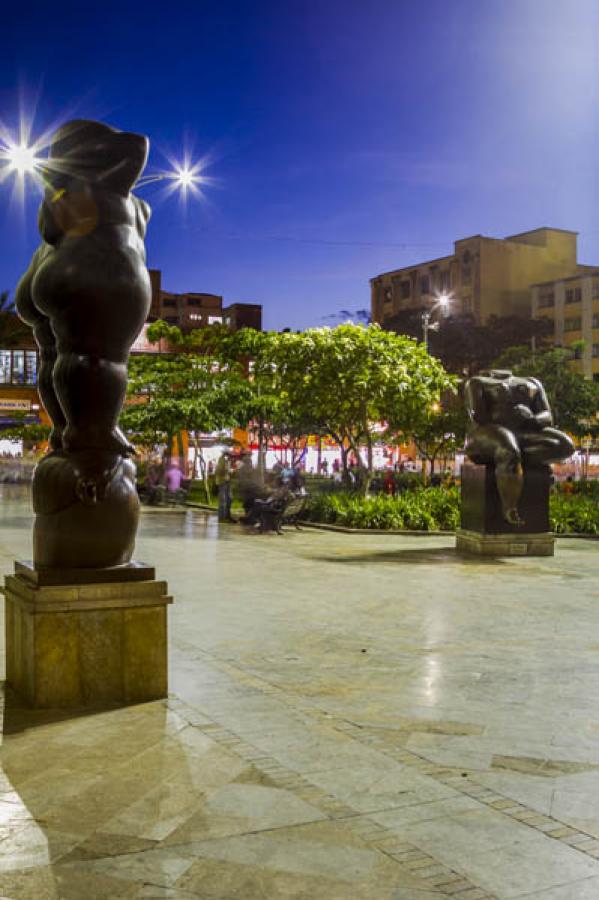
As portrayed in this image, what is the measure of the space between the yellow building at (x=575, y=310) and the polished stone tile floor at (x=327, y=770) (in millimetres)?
67906

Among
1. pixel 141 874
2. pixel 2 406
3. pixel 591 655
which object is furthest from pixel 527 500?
pixel 2 406

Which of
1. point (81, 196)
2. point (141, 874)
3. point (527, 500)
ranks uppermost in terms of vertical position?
point (81, 196)

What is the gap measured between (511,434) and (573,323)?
63195mm

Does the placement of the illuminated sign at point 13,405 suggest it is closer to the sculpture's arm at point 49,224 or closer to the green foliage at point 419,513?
the green foliage at point 419,513

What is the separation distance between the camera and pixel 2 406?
198 ft

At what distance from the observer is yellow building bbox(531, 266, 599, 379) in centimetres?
7388

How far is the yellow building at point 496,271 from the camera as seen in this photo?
7925 cm

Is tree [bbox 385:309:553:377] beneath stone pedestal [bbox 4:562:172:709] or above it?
above

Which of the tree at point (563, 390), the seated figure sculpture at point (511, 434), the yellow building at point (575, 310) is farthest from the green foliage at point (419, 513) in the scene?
the yellow building at point (575, 310)

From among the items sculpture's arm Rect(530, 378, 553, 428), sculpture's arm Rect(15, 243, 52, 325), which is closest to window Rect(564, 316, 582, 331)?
sculpture's arm Rect(530, 378, 553, 428)

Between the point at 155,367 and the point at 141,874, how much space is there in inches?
1163

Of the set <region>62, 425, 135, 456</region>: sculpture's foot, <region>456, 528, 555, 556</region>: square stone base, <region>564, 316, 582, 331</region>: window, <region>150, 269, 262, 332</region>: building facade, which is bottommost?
<region>456, 528, 555, 556</region>: square stone base

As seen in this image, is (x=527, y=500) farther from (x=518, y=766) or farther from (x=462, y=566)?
(x=518, y=766)

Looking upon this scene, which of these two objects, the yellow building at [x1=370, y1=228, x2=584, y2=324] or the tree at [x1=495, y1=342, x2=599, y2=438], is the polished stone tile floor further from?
the yellow building at [x1=370, y1=228, x2=584, y2=324]
